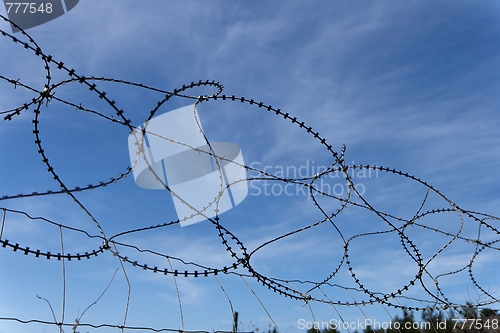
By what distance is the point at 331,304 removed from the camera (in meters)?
6.20

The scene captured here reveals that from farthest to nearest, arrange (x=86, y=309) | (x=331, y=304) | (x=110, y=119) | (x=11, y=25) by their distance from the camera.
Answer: (x=331, y=304)
(x=110, y=119)
(x=86, y=309)
(x=11, y=25)

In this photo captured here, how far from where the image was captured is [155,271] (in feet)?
15.9

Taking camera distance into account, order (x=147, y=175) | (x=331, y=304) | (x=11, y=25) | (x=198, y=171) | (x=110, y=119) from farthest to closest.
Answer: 1. (x=198, y=171)
2. (x=147, y=175)
3. (x=331, y=304)
4. (x=110, y=119)
5. (x=11, y=25)

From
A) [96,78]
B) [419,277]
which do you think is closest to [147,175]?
[96,78]

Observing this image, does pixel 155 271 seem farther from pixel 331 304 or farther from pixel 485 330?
pixel 485 330

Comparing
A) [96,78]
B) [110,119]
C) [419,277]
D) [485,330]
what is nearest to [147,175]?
[110,119]

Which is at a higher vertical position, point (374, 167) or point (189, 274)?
point (374, 167)

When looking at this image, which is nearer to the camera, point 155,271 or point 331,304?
point 155,271

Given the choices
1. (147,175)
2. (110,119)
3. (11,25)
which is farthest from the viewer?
(147,175)

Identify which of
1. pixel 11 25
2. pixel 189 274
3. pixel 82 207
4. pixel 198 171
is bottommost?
pixel 189 274

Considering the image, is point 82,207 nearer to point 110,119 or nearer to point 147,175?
point 110,119

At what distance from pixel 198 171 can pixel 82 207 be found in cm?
411

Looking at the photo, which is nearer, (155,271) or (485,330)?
(155,271)

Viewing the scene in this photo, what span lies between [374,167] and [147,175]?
363cm
